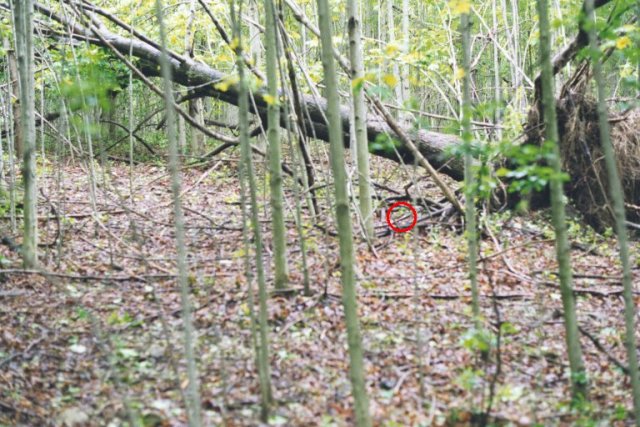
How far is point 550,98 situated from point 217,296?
3.27 m

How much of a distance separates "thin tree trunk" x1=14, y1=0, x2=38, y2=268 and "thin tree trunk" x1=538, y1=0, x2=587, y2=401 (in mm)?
4381

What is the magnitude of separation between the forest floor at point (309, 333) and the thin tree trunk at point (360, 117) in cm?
41

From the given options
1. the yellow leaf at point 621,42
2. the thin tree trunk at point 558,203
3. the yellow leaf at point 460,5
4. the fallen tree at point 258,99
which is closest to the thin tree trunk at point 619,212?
the thin tree trunk at point 558,203

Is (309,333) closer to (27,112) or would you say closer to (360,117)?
(360,117)

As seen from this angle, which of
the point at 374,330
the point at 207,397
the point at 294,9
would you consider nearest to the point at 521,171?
the point at 374,330

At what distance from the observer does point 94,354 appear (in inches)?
169

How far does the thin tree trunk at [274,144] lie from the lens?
4324 mm

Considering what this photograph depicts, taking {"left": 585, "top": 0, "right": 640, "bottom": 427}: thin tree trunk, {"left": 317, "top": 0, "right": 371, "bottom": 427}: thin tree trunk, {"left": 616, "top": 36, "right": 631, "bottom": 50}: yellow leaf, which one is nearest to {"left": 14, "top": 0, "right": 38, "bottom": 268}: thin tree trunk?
{"left": 317, "top": 0, "right": 371, "bottom": 427}: thin tree trunk

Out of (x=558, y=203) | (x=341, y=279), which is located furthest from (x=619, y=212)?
(x=341, y=279)

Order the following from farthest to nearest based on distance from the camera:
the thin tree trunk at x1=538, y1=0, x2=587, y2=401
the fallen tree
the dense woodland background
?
the fallen tree < the dense woodland background < the thin tree trunk at x1=538, y1=0, x2=587, y2=401

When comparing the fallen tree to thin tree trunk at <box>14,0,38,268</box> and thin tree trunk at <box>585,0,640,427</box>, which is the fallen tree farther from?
thin tree trunk at <box>585,0,640,427</box>

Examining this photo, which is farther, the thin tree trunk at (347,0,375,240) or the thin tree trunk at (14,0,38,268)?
the thin tree trunk at (347,0,375,240)

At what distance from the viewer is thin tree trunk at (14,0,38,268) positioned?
5148 millimetres

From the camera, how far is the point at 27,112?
17.3ft
